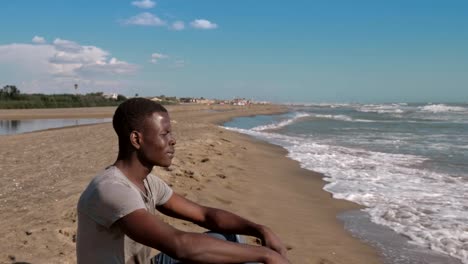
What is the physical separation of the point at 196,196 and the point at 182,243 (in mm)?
4187

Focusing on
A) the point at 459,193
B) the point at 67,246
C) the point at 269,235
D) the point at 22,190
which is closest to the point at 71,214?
the point at 67,246

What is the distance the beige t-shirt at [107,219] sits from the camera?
1.90m

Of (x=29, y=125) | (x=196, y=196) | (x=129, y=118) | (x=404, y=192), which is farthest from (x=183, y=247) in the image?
(x=29, y=125)

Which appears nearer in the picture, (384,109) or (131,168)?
(131,168)

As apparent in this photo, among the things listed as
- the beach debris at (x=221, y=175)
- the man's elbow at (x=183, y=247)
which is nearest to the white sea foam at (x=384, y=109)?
the beach debris at (x=221, y=175)

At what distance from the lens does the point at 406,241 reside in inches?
196

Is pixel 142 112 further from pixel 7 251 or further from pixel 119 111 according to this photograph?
pixel 7 251

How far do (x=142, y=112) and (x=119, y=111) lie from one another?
114 mm

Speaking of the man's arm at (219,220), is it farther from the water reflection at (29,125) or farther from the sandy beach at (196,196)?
the water reflection at (29,125)

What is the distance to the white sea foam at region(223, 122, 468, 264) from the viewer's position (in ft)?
17.1

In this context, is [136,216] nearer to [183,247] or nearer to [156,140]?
[183,247]

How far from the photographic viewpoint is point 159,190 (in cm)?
256

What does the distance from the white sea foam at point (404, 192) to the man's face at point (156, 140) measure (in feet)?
11.6

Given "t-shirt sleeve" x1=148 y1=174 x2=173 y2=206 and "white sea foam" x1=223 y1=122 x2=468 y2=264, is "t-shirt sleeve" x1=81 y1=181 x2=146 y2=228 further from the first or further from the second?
"white sea foam" x1=223 y1=122 x2=468 y2=264
